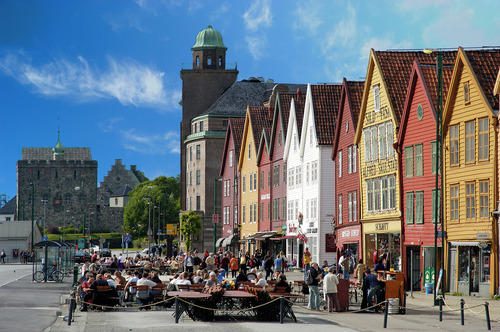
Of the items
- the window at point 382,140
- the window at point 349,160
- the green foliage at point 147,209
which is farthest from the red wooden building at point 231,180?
the green foliage at point 147,209

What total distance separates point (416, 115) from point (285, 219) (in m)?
28.7

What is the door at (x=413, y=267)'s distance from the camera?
45294 millimetres

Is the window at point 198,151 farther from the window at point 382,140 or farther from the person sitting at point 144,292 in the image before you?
the person sitting at point 144,292

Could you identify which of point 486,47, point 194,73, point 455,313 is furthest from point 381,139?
point 194,73

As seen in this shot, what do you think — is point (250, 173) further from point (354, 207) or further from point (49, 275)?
point (49, 275)

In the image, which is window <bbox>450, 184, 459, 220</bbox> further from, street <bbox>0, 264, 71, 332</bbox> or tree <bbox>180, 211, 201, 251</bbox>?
tree <bbox>180, 211, 201, 251</bbox>

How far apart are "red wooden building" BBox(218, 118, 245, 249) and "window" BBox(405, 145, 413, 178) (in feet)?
136

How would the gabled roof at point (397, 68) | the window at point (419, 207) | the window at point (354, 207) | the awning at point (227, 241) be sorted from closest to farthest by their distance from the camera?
the window at point (419, 207)
the gabled roof at point (397, 68)
the window at point (354, 207)
the awning at point (227, 241)

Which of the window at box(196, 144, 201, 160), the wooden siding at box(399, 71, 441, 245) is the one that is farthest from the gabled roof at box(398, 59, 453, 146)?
the window at box(196, 144, 201, 160)

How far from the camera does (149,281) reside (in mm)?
32125

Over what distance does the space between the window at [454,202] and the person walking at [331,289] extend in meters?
12.2

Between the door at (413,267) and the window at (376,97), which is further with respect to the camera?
the window at (376,97)

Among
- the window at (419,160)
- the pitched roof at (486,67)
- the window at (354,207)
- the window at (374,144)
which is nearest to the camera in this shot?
the pitched roof at (486,67)

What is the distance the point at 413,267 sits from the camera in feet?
151
